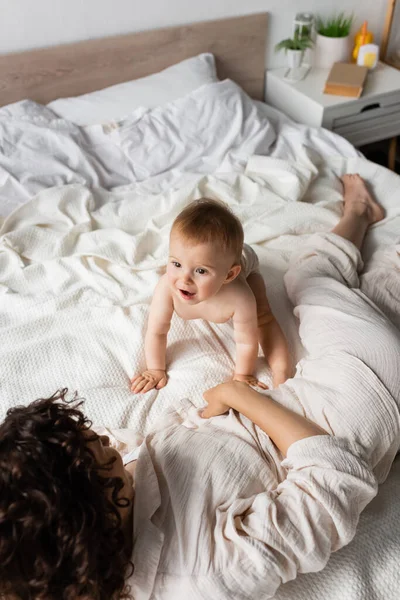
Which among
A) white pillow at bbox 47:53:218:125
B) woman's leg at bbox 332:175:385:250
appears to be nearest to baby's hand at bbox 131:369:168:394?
woman's leg at bbox 332:175:385:250

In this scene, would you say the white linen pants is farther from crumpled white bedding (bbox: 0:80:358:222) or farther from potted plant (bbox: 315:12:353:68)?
potted plant (bbox: 315:12:353:68)

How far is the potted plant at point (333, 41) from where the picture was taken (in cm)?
241

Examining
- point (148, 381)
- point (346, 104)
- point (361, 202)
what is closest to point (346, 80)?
point (346, 104)

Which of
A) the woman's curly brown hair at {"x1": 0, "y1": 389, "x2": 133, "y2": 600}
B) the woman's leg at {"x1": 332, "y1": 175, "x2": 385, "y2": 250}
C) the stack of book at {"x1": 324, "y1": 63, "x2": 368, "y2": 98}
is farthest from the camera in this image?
the stack of book at {"x1": 324, "y1": 63, "x2": 368, "y2": 98}

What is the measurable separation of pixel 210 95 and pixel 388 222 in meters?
0.82

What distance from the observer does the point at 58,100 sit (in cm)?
205

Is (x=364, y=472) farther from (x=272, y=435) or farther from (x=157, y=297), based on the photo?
(x=157, y=297)

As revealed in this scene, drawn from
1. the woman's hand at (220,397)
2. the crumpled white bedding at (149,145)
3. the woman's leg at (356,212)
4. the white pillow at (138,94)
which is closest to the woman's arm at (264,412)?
the woman's hand at (220,397)

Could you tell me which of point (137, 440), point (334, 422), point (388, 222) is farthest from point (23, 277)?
point (388, 222)

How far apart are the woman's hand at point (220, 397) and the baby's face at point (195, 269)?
19 centimetres

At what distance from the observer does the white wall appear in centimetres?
192

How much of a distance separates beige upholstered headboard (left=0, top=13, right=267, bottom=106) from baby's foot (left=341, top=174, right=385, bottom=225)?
0.87 m

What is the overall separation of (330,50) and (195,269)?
173 centimetres

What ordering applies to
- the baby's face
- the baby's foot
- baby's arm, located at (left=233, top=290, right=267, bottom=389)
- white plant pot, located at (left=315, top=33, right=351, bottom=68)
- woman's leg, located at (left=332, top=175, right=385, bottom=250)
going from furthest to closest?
white plant pot, located at (left=315, top=33, right=351, bottom=68)
the baby's foot
woman's leg, located at (left=332, top=175, right=385, bottom=250)
baby's arm, located at (left=233, top=290, right=267, bottom=389)
the baby's face
